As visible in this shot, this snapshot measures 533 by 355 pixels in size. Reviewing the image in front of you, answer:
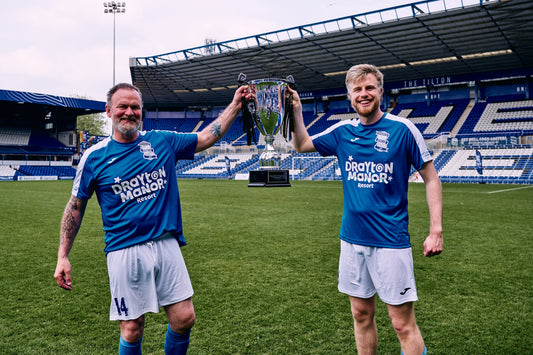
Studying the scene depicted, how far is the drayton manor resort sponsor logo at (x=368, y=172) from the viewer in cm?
212

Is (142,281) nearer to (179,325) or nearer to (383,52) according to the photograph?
(179,325)

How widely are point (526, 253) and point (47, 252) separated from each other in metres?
6.95

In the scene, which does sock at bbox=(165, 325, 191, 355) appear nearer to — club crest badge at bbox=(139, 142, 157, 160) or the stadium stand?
club crest badge at bbox=(139, 142, 157, 160)

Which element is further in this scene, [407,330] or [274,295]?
[274,295]

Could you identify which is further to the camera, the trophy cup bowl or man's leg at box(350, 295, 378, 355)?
man's leg at box(350, 295, 378, 355)

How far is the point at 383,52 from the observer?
2700 centimetres

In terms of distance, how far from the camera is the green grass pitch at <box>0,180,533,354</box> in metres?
2.89

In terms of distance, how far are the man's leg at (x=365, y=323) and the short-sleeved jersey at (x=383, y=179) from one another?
359mm

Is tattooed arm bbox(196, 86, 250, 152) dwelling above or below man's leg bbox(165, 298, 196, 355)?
above

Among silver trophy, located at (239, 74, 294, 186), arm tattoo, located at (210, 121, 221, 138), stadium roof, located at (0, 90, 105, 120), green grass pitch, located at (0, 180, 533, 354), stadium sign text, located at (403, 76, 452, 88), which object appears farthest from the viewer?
stadium roof, located at (0, 90, 105, 120)

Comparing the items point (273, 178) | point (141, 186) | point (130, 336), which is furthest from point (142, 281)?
point (273, 178)

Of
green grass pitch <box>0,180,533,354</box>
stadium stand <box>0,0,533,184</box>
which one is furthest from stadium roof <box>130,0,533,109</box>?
green grass pitch <box>0,180,533,354</box>

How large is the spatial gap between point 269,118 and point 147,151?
0.75 m

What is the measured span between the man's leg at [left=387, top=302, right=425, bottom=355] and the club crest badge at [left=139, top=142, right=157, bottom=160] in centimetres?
158
